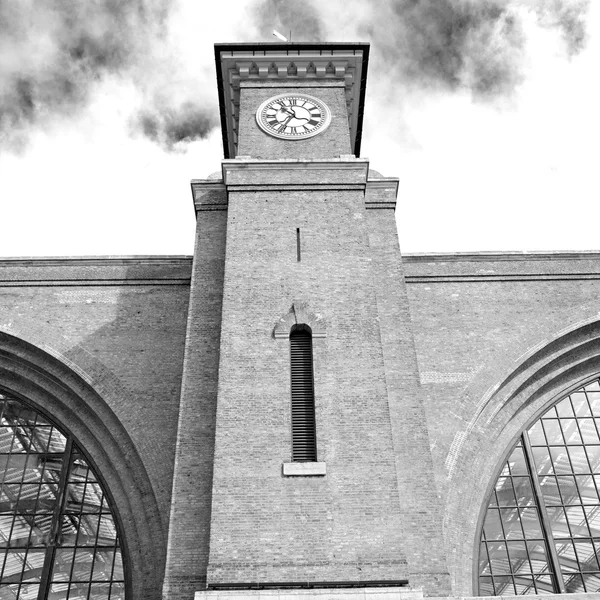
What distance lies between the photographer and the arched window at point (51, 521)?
1505cm

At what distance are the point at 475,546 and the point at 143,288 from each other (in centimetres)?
969

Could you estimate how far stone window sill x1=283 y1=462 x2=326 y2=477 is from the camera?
1245 centimetres

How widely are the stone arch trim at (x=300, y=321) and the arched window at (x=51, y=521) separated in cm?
539

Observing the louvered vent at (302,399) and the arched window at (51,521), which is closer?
the louvered vent at (302,399)

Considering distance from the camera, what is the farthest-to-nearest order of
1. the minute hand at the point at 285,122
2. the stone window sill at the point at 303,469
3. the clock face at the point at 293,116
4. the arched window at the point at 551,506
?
the minute hand at the point at 285,122
the clock face at the point at 293,116
the arched window at the point at 551,506
the stone window sill at the point at 303,469

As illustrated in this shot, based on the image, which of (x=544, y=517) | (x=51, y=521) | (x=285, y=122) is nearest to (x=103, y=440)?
(x=51, y=521)

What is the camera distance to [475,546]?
1505 centimetres

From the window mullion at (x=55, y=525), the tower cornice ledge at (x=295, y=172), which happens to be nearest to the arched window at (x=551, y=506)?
the tower cornice ledge at (x=295, y=172)

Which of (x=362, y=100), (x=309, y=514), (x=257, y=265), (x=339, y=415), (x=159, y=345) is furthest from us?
(x=362, y=100)

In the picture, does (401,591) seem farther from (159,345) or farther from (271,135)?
(271,135)

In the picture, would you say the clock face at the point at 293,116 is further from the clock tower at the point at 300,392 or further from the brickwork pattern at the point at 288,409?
the brickwork pattern at the point at 288,409

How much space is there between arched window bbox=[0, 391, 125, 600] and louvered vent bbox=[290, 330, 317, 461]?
197 inches

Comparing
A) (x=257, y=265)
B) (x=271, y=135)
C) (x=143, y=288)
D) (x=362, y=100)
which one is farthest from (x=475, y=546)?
(x=362, y=100)

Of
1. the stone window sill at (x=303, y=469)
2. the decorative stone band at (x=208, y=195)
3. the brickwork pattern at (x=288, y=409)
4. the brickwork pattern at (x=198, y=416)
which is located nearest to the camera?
the brickwork pattern at (x=288, y=409)
